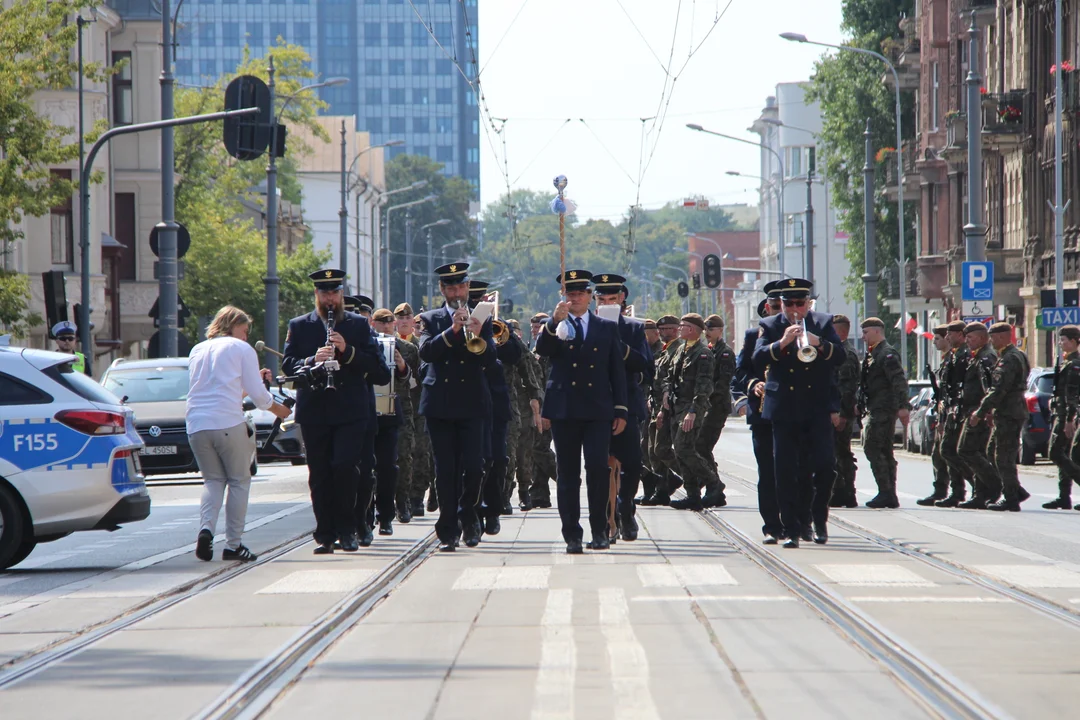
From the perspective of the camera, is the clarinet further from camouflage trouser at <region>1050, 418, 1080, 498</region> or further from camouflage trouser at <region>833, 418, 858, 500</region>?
camouflage trouser at <region>1050, 418, 1080, 498</region>

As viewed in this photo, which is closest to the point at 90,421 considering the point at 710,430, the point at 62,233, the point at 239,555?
the point at 239,555

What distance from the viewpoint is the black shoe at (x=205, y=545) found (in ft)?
41.7

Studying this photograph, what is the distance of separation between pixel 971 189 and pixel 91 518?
79.6 ft

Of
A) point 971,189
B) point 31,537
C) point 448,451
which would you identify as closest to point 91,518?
point 31,537

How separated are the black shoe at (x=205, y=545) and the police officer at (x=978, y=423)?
26.8ft

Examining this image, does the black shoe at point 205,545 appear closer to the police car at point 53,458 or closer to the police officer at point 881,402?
the police car at point 53,458

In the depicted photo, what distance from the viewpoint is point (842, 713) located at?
261 inches

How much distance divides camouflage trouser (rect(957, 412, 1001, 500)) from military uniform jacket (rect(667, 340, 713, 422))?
2581 millimetres

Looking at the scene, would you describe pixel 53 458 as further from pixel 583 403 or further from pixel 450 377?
pixel 583 403

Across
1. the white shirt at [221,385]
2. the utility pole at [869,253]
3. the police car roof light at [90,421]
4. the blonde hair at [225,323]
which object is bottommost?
the police car roof light at [90,421]

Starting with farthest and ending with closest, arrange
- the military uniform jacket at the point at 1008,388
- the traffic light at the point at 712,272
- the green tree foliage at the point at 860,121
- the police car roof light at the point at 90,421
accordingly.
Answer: the traffic light at the point at 712,272
the green tree foliage at the point at 860,121
the military uniform jacket at the point at 1008,388
the police car roof light at the point at 90,421

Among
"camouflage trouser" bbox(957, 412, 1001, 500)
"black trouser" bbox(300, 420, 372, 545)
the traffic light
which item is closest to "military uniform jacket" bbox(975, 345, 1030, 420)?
"camouflage trouser" bbox(957, 412, 1001, 500)

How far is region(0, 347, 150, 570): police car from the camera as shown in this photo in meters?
12.7

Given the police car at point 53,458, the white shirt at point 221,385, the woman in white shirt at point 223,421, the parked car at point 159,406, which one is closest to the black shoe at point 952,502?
the woman in white shirt at point 223,421
